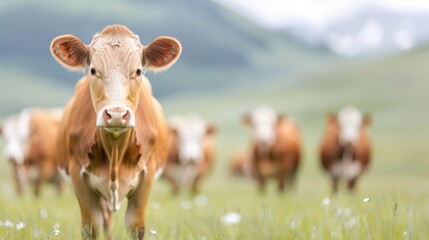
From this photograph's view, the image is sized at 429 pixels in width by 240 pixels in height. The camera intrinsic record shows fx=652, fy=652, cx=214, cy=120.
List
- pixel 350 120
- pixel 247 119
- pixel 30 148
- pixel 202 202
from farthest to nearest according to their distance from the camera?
pixel 247 119 < pixel 30 148 < pixel 350 120 < pixel 202 202

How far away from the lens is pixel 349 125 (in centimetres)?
1574

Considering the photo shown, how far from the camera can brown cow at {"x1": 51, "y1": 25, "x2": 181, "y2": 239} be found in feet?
15.0

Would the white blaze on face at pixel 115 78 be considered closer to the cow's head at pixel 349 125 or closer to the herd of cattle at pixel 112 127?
the herd of cattle at pixel 112 127

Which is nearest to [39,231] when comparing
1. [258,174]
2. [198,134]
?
[258,174]

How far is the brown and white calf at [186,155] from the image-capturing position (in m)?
17.5

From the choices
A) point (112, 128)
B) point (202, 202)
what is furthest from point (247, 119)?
point (112, 128)

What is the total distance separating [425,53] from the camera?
380 feet

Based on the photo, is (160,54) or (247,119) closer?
(160,54)

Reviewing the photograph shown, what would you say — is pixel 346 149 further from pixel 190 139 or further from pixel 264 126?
pixel 190 139

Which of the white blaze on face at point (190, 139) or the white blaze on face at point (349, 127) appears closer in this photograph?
the white blaze on face at point (349, 127)

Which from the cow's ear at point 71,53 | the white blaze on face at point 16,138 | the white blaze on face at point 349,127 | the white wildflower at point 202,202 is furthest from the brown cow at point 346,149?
the cow's ear at point 71,53

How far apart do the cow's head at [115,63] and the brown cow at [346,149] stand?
10991 millimetres

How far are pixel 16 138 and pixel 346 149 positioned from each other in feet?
26.2

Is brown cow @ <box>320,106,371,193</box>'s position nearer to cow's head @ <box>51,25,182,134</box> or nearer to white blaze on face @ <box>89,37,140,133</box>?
cow's head @ <box>51,25,182,134</box>
